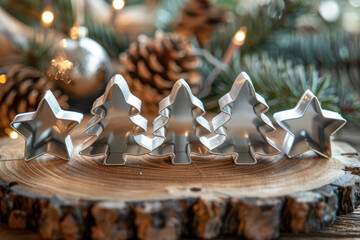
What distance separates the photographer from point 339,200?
0.46 metres

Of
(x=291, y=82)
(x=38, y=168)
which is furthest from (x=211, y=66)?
(x=38, y=168)

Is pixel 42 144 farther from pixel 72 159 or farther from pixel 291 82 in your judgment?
pixel 291 82

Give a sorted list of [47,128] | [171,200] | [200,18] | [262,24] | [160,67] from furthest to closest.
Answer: [200,18] < [262,24] < [160,67] < [47,128] < [171,200]

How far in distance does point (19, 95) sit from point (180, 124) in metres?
0.36

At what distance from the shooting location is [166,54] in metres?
0.80

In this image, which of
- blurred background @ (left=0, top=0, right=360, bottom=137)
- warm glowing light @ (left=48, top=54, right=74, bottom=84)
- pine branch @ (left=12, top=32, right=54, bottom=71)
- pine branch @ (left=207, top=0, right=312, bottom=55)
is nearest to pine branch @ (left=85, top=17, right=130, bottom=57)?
blurred background @ (left=0, top=0, right=360, bottom=137)

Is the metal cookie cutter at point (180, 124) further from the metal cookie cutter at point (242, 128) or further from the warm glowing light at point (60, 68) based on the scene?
the warm glowing light at point (60, 68)

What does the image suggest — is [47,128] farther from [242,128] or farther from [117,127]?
[242,128]

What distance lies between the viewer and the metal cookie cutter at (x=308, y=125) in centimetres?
52

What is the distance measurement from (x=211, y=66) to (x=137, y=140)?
1.46ft

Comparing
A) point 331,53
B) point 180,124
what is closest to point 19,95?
point 180,124

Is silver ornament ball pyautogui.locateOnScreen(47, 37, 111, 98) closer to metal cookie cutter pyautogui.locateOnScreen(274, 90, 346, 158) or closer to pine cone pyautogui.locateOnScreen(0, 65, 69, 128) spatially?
pine cone pyautogui.locateOnScreen(0, 65, 69, 128)

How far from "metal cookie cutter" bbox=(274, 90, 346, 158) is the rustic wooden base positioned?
1.7 inches

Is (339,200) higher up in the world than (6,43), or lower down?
lower down
